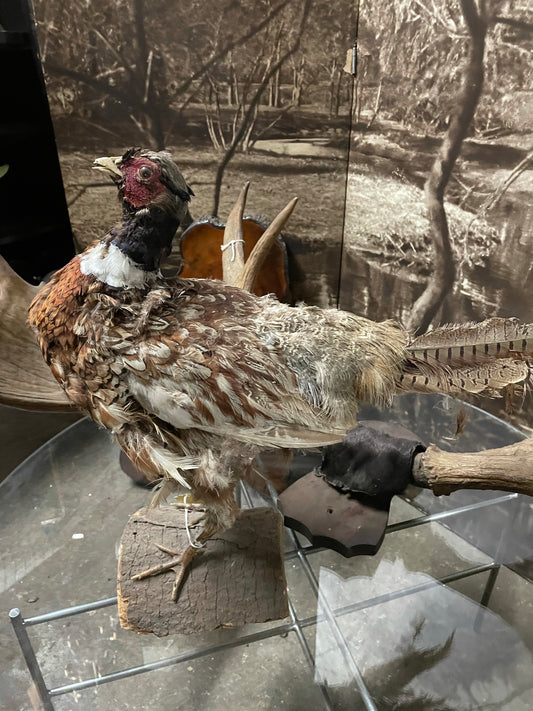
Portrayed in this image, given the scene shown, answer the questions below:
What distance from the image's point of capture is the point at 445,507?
1.34 metres

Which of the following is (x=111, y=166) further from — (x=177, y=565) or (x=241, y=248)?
(x=177, y=565)

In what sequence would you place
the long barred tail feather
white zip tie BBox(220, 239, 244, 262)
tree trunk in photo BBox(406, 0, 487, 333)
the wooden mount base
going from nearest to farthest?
the long barred tail feather → the wooden mount base → tree trunk in photo BBox(406, 0, 487, 333) → white zip tie BBox(220, 239, 244, 262)

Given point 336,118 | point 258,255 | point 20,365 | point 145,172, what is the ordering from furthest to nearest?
point 336,118, point 258,255, point 20,365, point 145,172

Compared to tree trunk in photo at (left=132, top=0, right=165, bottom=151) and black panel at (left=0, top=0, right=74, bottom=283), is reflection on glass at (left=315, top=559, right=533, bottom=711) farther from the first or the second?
tree trunk in photo at (left=132, top=0, right=165, bottom=151)

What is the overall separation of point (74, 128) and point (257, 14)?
67 cm

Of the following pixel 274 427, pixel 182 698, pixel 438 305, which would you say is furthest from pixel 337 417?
pixel 438 305

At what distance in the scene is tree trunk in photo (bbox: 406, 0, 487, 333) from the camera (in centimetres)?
130

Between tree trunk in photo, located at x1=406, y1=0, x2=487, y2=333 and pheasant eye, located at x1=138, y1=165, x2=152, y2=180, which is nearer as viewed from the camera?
pheasant eye, located at x1=138, y1=165, x2=152, y2=180

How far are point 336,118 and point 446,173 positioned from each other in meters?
0.46

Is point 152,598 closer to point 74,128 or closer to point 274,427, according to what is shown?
point 274,427

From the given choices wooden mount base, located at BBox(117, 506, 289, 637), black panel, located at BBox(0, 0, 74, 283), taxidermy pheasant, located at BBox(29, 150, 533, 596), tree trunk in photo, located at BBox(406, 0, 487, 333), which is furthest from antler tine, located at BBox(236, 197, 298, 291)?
black panel, located at BBox(0, 0, 74, 283)

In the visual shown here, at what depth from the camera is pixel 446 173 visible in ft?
4.82

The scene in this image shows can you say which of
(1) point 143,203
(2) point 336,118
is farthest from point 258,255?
(2) point 336,118

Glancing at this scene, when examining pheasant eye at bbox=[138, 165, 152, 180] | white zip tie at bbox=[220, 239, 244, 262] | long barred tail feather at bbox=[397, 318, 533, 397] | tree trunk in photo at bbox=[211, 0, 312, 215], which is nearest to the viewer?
pheasant eye at bbox=[138, 165, 152, 180]
